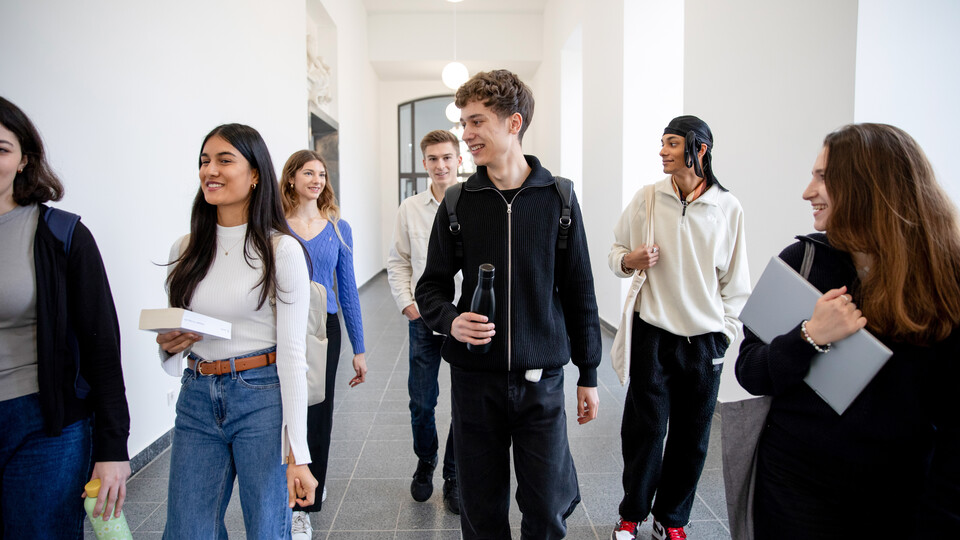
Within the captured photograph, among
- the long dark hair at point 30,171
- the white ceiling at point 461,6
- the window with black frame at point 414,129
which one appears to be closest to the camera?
the long dark hair at point 30,171

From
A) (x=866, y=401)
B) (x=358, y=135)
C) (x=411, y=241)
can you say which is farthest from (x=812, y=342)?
(x=358, y=135)

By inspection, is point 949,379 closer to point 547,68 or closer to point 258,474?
point 258,474

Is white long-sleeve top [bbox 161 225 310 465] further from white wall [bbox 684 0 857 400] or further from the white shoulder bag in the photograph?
white wall [bbox 684 0 857 400]

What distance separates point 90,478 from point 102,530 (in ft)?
0.49

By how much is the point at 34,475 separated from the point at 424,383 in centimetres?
147

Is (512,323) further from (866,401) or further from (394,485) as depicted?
(394,485)

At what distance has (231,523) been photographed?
7.84 ft

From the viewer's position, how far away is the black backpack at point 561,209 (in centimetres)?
156

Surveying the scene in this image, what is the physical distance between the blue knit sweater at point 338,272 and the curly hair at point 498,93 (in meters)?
1.08

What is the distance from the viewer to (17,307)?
128 cm

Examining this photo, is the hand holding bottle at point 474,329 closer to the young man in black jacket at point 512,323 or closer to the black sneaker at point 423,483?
the young man in black jacket at point 512,323

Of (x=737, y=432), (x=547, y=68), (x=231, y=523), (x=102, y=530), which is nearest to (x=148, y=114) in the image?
(x=231, y=523)

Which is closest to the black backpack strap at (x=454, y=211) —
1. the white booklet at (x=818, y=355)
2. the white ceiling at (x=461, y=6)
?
the white booklet at (x=818, y=355)

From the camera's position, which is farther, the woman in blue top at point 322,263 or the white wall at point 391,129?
the white wall at point 391,129
